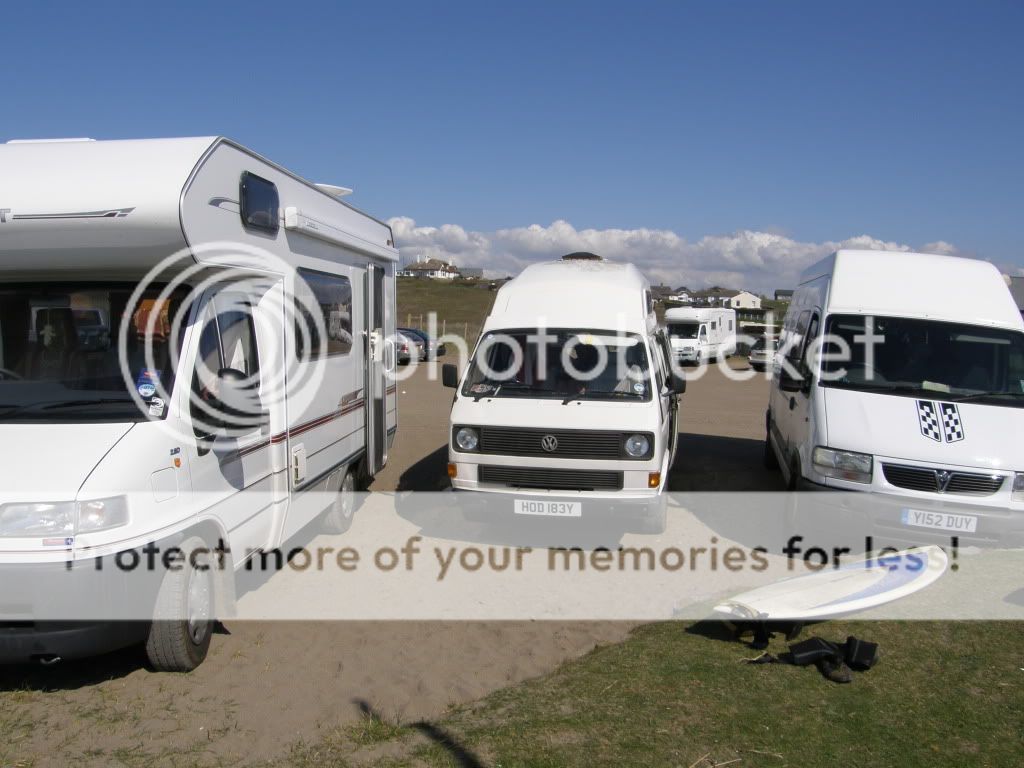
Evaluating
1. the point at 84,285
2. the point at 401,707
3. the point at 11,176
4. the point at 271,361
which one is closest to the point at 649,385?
the point at 271,361

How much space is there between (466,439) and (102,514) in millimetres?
3855

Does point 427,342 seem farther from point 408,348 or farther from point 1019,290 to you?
point 1019,290

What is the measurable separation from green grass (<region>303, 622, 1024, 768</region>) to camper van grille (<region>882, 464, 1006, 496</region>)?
1441 millimetres

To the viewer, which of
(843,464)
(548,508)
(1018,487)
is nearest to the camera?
(1018,487)

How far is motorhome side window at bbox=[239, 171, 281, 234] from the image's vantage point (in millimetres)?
5887

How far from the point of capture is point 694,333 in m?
33.6

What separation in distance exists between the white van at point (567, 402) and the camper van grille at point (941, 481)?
79.3 inches

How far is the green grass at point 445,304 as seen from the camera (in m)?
49.9

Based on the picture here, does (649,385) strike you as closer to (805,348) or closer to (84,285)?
(805,348)

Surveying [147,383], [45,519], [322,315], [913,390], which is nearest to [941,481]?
[913,390]

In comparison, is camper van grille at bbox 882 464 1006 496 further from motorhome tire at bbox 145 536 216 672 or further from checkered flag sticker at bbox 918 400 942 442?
motorhome tire at bbox 145 536 216 672

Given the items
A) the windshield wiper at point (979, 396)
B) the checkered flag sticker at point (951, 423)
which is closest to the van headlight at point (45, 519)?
the checkered flag sticker at point (951, 423)

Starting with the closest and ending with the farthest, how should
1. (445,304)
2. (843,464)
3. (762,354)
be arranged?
(843,464) → (762,354) → (445,304)

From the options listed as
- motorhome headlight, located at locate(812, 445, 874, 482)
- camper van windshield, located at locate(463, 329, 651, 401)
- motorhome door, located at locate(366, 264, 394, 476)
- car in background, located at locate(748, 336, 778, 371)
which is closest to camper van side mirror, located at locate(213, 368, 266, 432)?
camper van windshield, located at locate(463, 329, 651, 401)
